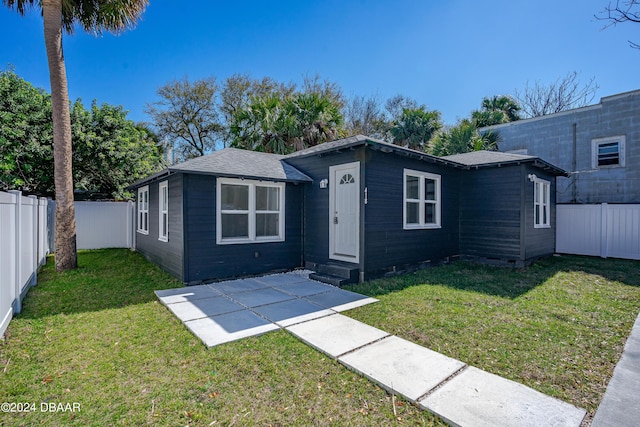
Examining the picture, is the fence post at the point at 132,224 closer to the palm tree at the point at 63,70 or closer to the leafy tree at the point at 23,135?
the leafy tree at the point at 23,135

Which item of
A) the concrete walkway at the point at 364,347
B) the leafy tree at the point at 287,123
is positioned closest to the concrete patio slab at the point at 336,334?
the concrete walkway at the point at 364,347

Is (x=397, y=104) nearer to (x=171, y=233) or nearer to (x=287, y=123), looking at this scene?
(x=287, y=123)

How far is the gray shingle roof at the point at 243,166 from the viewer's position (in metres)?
6.20

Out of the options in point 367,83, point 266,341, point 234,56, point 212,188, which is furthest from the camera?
point 367,83

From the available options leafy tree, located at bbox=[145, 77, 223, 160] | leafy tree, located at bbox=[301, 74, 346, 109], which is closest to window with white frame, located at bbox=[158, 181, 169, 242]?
leafy tree, located at bbox=[145, 77, 223, 160]

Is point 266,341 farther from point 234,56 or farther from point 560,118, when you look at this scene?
point 234,56

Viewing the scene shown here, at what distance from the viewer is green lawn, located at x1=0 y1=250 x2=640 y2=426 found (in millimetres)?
2346

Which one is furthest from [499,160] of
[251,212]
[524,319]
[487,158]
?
[251,212]

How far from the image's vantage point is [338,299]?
17.1 feet

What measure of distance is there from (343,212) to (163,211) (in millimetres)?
4302

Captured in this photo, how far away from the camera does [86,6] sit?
302 inches

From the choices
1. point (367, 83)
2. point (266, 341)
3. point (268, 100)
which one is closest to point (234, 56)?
point (268, 100)

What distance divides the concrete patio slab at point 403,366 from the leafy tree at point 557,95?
21250 millimetres

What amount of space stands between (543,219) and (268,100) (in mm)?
10946
